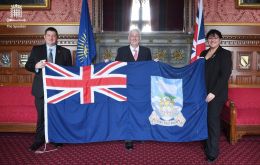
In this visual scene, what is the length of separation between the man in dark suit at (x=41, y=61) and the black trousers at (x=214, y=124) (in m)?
2.05

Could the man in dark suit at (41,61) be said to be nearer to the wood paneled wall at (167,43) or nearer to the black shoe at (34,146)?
the black shoe at (34,146)

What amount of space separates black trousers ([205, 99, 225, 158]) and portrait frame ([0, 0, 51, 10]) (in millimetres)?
5058

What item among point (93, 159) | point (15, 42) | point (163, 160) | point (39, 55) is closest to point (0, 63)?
point (15, 42)

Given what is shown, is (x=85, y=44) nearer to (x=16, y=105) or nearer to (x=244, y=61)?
(x=16, y=105)

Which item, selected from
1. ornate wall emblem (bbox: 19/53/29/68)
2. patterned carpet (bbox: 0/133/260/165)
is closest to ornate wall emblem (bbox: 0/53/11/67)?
ornate wall emblem (bbox: 19/53/29/68)

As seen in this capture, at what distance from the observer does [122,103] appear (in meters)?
4.52

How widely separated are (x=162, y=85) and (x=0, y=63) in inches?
197

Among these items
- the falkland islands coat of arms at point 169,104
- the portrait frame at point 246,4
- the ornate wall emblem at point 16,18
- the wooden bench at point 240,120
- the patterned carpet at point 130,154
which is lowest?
the patterned carpet at point 130,154

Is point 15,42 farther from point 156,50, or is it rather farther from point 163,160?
point 163,160

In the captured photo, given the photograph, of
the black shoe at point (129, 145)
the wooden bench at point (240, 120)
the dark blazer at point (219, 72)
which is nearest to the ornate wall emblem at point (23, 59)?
the black shoe at point (129, 145)

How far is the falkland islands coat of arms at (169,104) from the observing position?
4434mm

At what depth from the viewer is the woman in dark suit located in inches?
152

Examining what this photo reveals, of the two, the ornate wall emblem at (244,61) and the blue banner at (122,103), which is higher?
the ornate wall emblem at (244,61)

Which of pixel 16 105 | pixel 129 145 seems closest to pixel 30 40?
pixel 16 105
